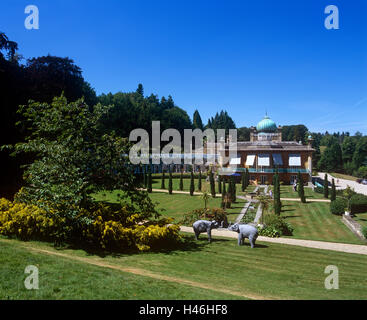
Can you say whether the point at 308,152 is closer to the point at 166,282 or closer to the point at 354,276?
the point at 354,276

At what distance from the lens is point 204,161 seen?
224 ft

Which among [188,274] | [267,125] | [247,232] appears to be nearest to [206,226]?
[247,232]

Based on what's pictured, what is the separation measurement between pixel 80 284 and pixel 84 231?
16.5 feet

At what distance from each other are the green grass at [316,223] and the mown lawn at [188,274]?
5713mm

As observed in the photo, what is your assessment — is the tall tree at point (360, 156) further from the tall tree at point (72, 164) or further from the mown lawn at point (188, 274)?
the tall tree at point (72, 164)

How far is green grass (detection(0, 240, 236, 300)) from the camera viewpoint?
6.27 metres

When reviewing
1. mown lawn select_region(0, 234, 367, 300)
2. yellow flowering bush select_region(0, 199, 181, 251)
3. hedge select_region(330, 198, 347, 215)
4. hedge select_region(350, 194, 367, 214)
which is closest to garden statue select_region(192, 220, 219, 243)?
mown lawn select_region(0, 234, 367, 300)

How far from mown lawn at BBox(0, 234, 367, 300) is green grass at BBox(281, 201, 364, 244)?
5.71 meters

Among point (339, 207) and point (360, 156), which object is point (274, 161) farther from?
point (360, 156)

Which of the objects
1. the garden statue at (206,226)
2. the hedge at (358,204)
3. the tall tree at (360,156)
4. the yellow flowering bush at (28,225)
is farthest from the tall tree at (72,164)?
the tall tree at (360,156)

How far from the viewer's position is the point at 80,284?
6.86m

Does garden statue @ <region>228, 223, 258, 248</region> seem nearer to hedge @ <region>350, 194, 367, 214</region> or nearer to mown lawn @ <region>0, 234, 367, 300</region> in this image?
mown lawn @ <region>0, 234, 367, 300</region>

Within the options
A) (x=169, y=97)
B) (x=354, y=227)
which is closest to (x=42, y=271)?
(x=354, y=227)
